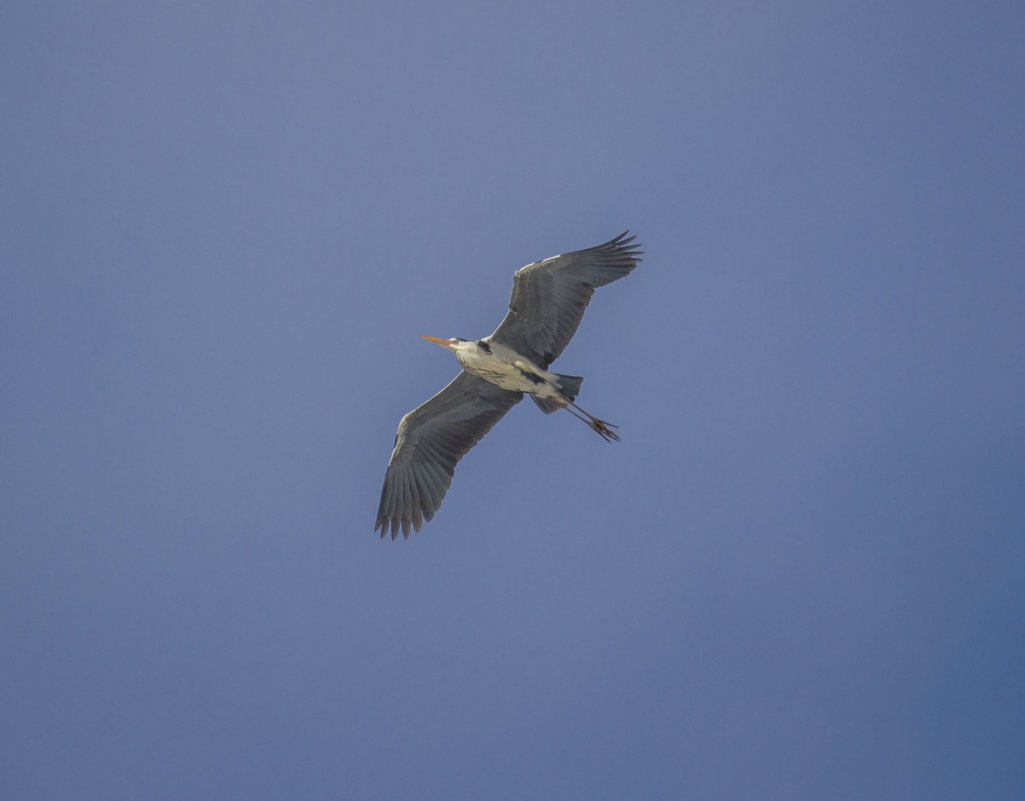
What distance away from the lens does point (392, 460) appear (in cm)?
1630

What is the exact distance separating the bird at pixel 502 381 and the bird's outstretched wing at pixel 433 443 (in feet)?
0.05

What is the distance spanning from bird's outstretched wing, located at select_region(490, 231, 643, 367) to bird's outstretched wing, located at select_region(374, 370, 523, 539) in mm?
1260

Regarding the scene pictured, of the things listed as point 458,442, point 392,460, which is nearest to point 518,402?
point 458,442

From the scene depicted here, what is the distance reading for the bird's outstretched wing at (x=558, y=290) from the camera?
1470 cm

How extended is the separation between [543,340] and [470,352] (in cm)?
110

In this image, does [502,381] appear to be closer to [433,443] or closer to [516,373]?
[516,373]

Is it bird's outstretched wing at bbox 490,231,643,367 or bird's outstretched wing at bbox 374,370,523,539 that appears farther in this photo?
bird's outstretched wing at bbox 374,370,523,539

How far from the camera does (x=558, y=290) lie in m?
14.8

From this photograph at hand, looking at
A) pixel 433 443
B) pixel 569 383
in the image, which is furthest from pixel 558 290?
pixel 433 443

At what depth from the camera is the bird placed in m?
14.8

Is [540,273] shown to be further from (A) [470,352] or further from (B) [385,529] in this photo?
(B) [385,529]

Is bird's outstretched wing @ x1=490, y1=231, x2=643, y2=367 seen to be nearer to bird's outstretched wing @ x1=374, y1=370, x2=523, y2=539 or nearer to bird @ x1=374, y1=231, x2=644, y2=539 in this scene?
bird @ x1=374, y1=231, x2=644, y2=539

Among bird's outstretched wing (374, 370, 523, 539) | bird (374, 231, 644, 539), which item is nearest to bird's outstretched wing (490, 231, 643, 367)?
bird (374, 231, 644, 539)

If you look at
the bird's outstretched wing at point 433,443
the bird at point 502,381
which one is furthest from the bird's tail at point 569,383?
the bird's outstretched wing at point 433,443
